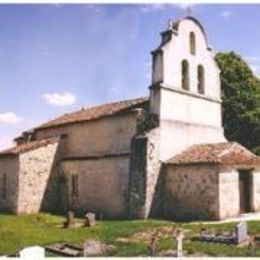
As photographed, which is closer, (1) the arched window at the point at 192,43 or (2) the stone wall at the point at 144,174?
(2) the stone wall at the point at 144,174

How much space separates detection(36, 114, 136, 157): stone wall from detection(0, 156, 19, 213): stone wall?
2.96 m

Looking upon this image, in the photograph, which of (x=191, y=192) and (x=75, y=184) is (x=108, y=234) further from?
(x=75, y=184)

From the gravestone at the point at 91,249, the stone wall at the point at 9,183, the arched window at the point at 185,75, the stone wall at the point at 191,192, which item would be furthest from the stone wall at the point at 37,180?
the gravestone at the point at 91,249

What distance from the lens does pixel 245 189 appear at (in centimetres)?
2139

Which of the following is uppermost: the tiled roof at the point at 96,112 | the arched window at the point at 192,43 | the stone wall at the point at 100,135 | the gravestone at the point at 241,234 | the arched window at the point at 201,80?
the arched window at the point at 192,43

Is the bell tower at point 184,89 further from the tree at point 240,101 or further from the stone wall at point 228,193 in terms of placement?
the tree at point 240,101

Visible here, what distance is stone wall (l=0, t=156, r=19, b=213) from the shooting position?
2253 cm

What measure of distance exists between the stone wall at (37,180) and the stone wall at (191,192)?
18.9 feet

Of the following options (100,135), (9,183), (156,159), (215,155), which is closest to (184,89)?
(156,159)

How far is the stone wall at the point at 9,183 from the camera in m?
22.5

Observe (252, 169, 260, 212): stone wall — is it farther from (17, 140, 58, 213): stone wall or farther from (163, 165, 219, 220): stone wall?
(17, 140, 58, 213): stone wall

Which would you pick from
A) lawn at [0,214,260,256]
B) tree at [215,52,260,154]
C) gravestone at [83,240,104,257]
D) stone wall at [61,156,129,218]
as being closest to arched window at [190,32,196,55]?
stone wall at [61,156,129,218]

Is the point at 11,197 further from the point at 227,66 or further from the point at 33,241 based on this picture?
the point at 227,66

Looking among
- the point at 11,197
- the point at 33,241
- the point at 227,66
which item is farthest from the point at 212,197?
the point at 227,66
